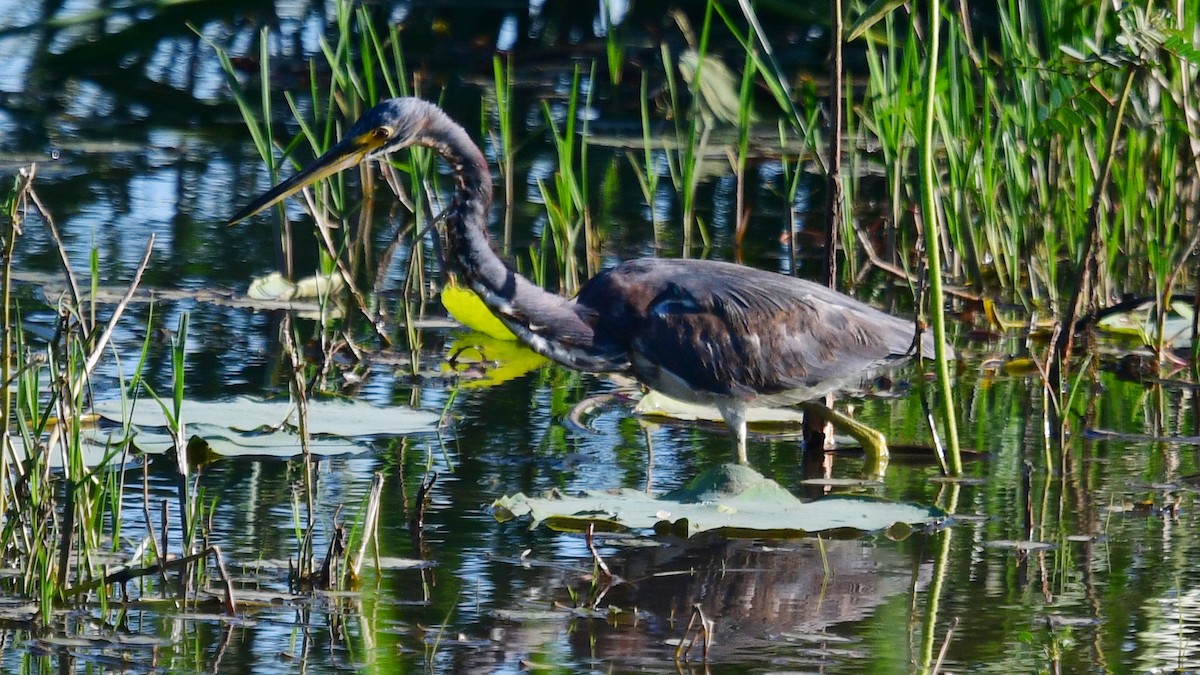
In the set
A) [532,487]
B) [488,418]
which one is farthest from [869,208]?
[532,487]

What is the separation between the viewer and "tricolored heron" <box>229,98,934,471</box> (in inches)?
209

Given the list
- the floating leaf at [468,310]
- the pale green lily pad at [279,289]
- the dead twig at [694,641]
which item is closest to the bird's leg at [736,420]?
the floating leaf at [468,310]

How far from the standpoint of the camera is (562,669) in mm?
3512

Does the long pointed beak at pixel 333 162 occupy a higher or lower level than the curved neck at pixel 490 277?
higher

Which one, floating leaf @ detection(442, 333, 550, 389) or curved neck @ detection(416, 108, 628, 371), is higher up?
curved neck @ detection(416, 108, 628, 371)

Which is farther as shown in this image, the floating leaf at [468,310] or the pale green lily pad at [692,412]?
the floating leaf at [468,310]

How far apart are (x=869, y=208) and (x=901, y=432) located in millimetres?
4315

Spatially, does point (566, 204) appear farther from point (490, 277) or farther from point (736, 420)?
point (736, 420)

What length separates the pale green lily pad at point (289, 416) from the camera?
17.3ft

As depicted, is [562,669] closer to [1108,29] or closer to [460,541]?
[460,541]

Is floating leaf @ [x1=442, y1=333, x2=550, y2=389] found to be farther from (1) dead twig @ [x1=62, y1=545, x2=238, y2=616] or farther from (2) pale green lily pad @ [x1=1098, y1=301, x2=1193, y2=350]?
(1) dead twig @ [x1=62, y1=545, x2=238, y2=616]

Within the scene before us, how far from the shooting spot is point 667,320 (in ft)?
17.4

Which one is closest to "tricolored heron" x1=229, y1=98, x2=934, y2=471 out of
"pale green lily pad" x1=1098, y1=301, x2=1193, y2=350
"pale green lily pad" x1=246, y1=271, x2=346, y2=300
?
"pale green lily pad" x1=1098, y1=301, x2=1193, y2=350

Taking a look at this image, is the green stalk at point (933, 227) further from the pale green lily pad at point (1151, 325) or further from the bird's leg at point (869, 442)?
the pale green lily pad at point (1151, 325)
